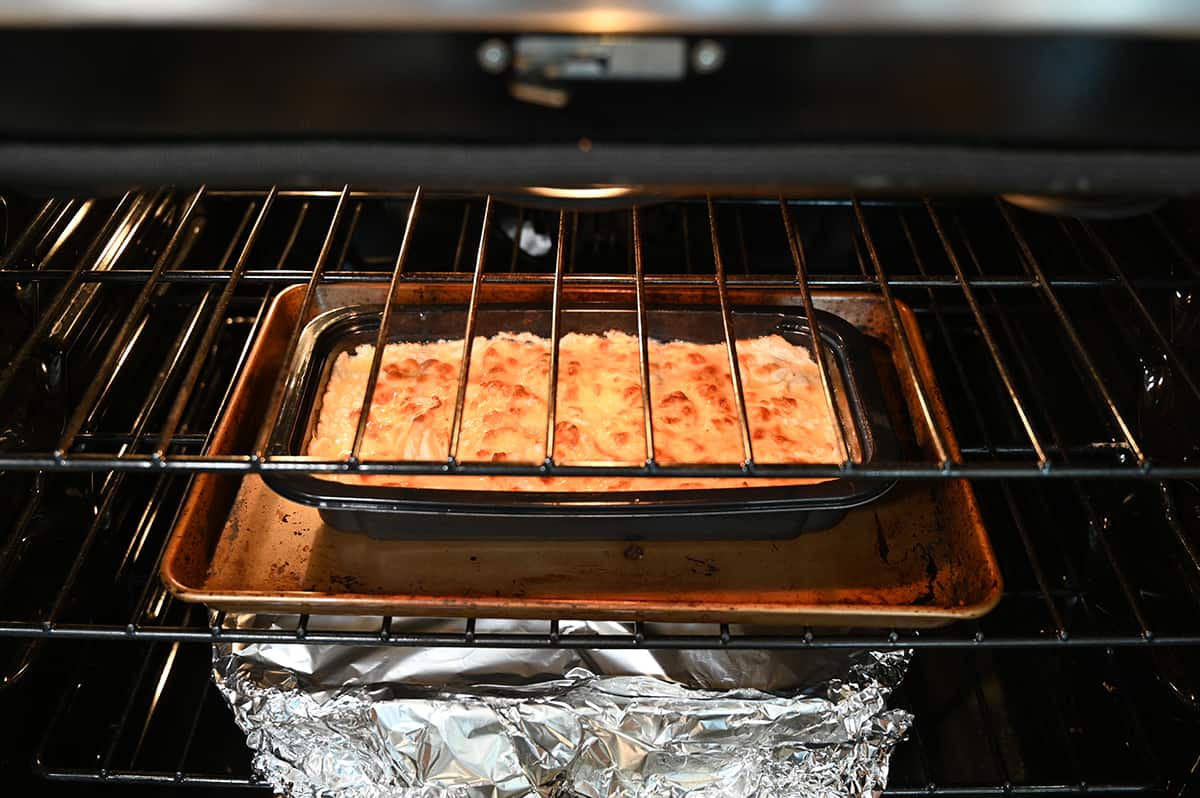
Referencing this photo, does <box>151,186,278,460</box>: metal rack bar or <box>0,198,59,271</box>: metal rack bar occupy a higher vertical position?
<box>0,198,59,271</box>: metal rack bar

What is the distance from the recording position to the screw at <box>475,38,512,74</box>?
1.67 feet

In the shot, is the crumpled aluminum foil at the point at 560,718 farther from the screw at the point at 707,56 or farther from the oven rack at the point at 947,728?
the screw at the point at 707,56

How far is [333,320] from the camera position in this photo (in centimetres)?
123

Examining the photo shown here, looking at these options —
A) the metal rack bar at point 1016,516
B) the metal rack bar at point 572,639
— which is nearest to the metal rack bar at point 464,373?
the metal rack bar at point 572,639

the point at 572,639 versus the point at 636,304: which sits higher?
the point at 636,304

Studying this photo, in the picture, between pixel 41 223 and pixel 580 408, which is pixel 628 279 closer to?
pixel 580 408

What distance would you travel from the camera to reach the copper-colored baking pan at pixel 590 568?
981 mm

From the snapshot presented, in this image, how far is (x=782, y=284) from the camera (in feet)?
4.12

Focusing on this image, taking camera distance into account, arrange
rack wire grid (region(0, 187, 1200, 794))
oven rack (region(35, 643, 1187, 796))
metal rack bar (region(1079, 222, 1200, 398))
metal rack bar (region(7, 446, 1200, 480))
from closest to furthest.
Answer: metal rack bar (region(7, 446, 1200, 480)) < metal rack bar (region(1079, 222, 1200, 398)) < rack wire grid (region(0, 187, 1200, 794)) < oven rack (region(35, 643, 1187, 796))

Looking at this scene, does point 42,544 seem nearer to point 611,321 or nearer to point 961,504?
point 611,321

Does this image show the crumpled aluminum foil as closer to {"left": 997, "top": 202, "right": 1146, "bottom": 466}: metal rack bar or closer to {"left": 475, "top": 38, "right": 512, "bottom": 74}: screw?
{"left": 997, "top": 202, "right": 1146, "bottom": 466}: metal rack bar

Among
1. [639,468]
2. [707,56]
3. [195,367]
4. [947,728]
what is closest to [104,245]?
[195,367]

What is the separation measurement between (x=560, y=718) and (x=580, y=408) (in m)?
0.35

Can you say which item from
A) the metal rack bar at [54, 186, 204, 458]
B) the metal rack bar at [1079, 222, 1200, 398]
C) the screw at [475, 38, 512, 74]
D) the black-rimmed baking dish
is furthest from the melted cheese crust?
the screw at [475, 38, 512, 74]
